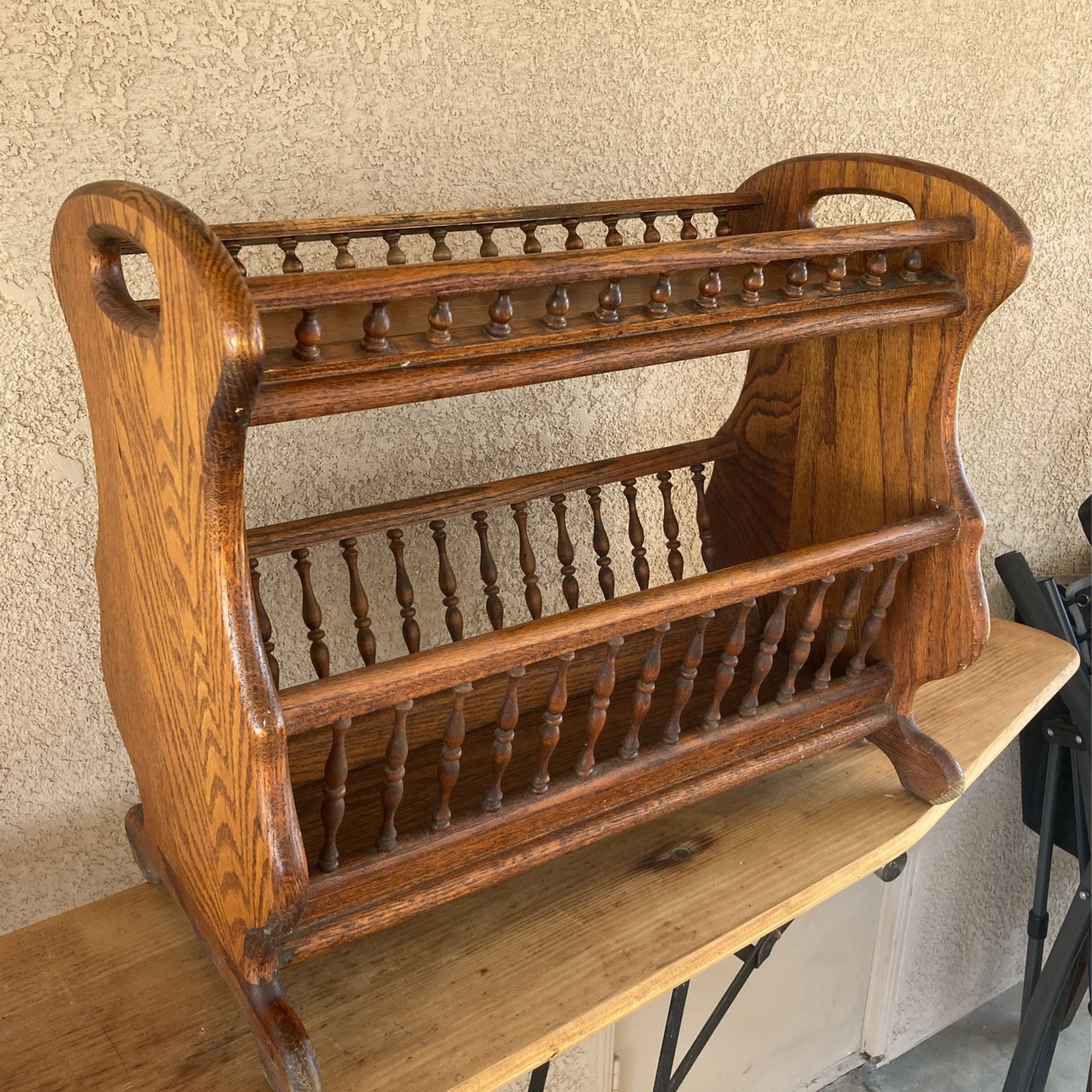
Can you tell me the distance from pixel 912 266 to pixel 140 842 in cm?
94

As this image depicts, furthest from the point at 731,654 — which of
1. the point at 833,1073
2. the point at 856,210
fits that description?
the point at 833,1073

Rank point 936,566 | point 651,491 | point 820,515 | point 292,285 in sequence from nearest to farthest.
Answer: point 292,285
point 936,566
point 820,515
point 651,491

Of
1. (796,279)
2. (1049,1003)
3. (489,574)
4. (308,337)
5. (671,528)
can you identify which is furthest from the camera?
(1049,1003)

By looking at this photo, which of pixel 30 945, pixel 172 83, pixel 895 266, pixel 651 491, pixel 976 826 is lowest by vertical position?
pixel 976 826

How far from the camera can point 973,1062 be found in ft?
8.32

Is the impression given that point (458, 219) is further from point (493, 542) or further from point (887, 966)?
point (887, 966)

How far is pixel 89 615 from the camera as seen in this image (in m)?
1.10

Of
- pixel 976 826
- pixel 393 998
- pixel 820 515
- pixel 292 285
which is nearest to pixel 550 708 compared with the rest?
pixel 393 998

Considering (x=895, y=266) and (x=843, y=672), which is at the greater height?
(x=895, y=266)

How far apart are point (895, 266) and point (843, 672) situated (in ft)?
1.47

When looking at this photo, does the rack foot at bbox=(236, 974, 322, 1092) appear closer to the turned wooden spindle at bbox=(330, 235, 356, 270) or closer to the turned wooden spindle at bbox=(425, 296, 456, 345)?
the turned wooden spindle at bbox=(425, 296, 456, 345)

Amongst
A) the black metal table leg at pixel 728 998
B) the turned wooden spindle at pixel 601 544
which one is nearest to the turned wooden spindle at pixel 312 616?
the turned wooden spindle at pixel 601 544

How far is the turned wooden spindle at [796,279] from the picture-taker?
33.8 inches

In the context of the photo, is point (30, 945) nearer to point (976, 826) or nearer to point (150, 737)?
point (150, 737)
